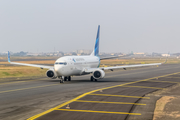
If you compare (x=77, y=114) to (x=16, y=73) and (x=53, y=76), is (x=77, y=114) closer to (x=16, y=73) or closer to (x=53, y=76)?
(x=53, y=76)

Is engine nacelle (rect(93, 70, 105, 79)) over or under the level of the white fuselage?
under

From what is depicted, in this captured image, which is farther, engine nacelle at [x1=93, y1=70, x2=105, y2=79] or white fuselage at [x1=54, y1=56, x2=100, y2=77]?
engine nacelle at [x1=93, y1=70, x2=105, y2=79]

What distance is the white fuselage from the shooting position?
4194cm

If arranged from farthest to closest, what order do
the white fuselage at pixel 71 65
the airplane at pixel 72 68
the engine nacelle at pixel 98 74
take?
the engine nacelle at pixel 98 74
the airplane at pixel 72 68
the white fuselage at pixel 71 65

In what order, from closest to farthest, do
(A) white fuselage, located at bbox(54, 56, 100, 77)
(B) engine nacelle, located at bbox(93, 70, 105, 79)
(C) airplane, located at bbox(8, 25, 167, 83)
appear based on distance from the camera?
(A) white fuselage, located at bbox(54, 56, 100, 77)
(C) airplane, located at bbox(8, 25, 167, 83)
(B) engine nacelle, located at bbox(93, 70, 105, 79)

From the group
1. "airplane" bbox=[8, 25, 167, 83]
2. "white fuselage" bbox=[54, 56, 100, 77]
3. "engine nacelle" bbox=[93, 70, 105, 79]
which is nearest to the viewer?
"white fuselage" bbox=[54, 56, 100, 77]

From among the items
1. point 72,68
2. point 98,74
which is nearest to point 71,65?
point 72,68

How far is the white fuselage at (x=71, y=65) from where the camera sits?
41.9 meters

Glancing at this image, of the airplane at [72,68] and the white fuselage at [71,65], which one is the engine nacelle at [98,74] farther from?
the white fuselage at [71,65]

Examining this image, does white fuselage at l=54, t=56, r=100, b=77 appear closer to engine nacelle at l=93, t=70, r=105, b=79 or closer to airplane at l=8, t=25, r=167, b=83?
airplane at l=8, t=25, r=167, b=83

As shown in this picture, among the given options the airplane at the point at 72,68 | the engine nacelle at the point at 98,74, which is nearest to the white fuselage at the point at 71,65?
the airplane at the point at 72,68

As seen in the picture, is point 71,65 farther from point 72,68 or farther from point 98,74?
point 98,74

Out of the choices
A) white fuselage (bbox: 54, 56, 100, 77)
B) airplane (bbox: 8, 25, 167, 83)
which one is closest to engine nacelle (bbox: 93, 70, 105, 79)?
airplane (bbox: 8, 25, 167, 83)

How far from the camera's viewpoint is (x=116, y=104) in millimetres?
23797
